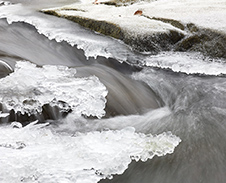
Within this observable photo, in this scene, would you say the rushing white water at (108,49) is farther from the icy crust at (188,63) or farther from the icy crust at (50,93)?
the icy crust at (50,93)

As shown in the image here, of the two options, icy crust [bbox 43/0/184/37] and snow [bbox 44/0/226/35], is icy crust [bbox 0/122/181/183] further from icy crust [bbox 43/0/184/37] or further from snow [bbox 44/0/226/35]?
snow [bbox 44/0/226/35]

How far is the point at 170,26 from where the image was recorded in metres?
5.21

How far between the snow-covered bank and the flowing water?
8.8 inches

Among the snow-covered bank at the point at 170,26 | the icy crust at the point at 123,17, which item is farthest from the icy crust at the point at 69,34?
the icy crust at the point at 123,17

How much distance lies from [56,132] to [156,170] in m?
1.26

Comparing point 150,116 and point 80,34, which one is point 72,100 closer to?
point 150,116

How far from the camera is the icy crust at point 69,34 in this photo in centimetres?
498

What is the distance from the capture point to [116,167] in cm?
246

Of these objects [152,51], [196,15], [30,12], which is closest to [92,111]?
[152,51]

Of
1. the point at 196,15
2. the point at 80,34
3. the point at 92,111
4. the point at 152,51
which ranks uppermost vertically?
the point at 196,15

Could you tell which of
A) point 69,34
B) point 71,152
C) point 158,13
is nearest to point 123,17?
point 158,13

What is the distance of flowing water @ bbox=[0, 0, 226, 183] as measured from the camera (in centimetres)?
251

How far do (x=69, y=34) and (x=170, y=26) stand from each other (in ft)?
7.38

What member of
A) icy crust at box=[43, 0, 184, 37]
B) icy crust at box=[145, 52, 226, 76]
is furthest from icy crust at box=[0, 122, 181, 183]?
icy crust at box=[43, 0, 184, 37]
